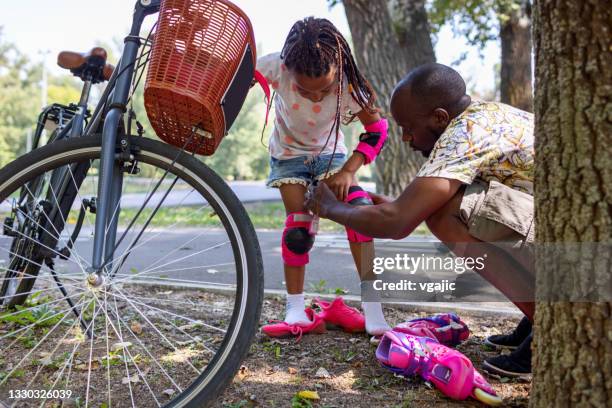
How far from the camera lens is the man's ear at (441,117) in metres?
2.04

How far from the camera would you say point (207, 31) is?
1679 millimetres

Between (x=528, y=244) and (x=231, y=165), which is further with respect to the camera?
(x=231, y=165)

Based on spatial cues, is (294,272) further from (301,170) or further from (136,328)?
(136,328)

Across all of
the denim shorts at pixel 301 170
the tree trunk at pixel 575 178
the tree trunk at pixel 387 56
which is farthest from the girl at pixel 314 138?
the tree trunk at pixel 387 56

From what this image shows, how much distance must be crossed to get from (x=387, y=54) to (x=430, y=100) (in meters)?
4.38

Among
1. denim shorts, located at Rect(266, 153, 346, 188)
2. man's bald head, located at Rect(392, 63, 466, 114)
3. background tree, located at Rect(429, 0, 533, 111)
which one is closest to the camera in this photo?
man's bald head, located at Rect(392, 63, 466, 114)

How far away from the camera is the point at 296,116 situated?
262 centimetres

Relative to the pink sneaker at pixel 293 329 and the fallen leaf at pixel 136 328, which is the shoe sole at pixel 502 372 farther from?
the fallen leaf at pixel 136 328

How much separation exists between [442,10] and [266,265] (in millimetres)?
7173

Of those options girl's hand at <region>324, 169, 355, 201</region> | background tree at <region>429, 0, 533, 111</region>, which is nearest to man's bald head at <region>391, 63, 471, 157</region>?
girl's hand at <region>324, 169, 355, 201</region>

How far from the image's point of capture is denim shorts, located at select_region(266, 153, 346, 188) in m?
2.62

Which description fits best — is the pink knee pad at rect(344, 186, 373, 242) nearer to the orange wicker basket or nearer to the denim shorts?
the denim shorts

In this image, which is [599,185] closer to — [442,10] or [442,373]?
[442,373]

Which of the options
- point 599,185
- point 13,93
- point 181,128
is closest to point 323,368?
point 181,128
